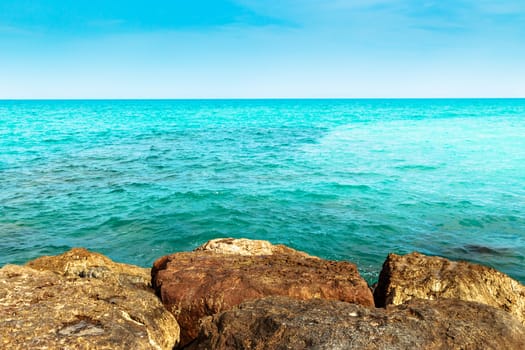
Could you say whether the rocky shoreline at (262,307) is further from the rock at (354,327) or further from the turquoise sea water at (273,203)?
the turquoise sea water at (273,203)

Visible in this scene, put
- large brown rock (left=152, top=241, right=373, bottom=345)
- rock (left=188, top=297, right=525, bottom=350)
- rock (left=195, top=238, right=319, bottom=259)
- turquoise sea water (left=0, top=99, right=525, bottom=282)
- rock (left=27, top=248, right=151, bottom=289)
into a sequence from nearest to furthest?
rock (left=188, top=297, right=525, bottom=350)
large brown rock (left=152, top=241, right=373, bottom=345)
rock (left=27, top=248, right=151, bottom=289)
rock (left=195, top=238, right=319, bottom=259)
turquoise sea water (left=0, top=99, right=525, bottom=282)

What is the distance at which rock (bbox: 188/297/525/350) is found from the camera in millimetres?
3086

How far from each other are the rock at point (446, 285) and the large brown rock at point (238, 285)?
622 millimetres

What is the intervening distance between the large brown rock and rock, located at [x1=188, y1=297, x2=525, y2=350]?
21.8 inches

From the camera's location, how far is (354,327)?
10.6 feet

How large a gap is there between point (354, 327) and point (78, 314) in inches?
94.1

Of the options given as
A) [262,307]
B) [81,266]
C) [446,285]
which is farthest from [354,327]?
[81,266]

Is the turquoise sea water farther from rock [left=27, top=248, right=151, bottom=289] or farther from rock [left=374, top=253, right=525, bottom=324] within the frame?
rock [left=374, top=253, right=525, bottom=324]

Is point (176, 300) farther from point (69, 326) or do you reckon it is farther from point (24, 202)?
point (24, 202)

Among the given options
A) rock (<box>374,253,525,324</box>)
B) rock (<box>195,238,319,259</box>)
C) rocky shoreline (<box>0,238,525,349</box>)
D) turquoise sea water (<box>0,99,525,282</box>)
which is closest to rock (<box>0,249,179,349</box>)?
rocky shoreline (<box>0,238,525,349</box>)

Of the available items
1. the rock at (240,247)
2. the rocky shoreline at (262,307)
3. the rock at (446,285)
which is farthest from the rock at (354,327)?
the rock at (240,247)

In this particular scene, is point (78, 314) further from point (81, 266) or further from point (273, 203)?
point (273, 203)

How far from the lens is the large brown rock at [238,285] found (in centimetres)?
433

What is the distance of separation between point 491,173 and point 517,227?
8.47 m
